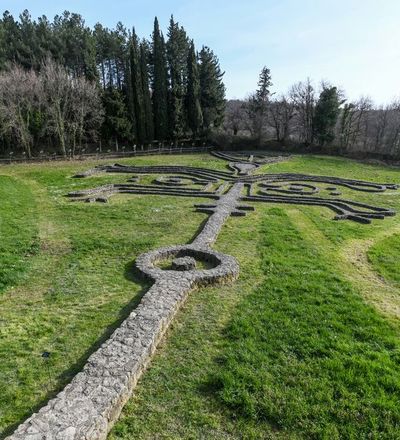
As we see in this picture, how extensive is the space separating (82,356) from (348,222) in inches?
704

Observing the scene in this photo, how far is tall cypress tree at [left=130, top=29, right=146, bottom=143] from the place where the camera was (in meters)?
51.7

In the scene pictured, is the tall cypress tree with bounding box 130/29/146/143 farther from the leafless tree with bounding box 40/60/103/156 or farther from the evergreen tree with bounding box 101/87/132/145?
the leafless tree with bounding box 40/60/103/156

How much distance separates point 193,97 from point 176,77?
→ 4593mm

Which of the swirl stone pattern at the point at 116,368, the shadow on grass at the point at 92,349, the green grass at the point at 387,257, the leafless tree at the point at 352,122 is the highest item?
the leafless tree at the point at 352,122

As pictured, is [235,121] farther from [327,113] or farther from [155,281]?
[155,281]

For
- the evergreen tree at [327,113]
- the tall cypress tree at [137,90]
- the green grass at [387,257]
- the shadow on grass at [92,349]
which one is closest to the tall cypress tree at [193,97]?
the tall cypress tree at [137,90]

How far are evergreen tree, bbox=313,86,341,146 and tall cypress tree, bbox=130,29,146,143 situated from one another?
90.6 ft

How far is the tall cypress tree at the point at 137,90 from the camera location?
5166cm

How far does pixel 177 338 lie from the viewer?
8.80 meters

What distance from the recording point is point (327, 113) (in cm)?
5644

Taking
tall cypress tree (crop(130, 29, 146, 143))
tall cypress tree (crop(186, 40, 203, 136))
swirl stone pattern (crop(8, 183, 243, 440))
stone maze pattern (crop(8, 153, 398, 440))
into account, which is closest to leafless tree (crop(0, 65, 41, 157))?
stone maze pattern (crop(8, 153, 398, 440))

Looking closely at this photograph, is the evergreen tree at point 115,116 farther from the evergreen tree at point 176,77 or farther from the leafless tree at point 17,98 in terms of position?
the leafless tree at point 17,98

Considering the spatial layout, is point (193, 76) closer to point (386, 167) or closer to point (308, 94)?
point (308, 94)

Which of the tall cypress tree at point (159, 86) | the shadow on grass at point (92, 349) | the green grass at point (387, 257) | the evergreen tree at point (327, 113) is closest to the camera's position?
the shadow on grass at point (92, 349)
